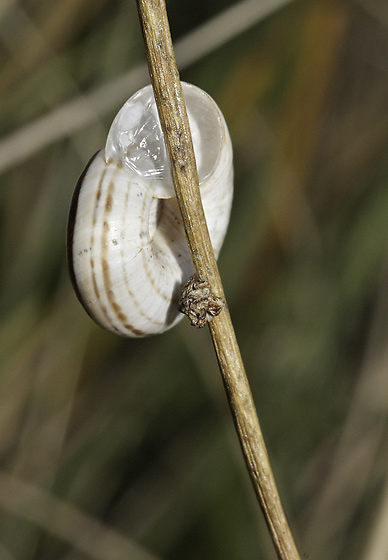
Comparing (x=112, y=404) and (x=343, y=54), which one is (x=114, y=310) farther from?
(x=343, y=54)

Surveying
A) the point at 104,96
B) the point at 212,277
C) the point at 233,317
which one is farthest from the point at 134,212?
the point at 233,317

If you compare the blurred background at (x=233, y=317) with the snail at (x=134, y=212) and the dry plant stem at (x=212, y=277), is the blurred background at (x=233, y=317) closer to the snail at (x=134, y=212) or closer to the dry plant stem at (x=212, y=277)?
the snail at (x=134, y=212)

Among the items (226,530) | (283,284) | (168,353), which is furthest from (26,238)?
(226,530)

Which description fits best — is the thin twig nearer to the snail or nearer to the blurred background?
the blurred background

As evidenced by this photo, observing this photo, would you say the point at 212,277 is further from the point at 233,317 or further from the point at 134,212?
the point at 233,317

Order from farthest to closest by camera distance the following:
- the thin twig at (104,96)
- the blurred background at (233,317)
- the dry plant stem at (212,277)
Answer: the blurred background at (233,317), the thin twig at (104,96), the dry plant stem at (212,277)

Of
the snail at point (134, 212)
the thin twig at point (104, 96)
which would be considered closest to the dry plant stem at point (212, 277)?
the snail at point (134, 212)
